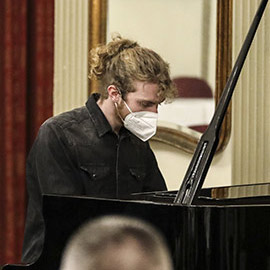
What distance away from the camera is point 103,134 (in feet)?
9.20

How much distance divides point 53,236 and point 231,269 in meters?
0.44

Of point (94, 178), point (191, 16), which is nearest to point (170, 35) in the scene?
point (191, 16)

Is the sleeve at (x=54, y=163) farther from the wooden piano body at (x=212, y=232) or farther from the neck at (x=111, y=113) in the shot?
the wooden piano body at (x=212, y=232)

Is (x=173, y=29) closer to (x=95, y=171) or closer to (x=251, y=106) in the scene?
(x=251, y=106)

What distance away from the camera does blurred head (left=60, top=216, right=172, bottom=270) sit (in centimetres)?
202

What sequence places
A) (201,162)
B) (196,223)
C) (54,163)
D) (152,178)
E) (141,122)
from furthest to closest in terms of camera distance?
(152,178)
(141,122)
(54,163)
(201,162)
(196,223)

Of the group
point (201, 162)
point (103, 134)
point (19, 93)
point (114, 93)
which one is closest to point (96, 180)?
point (103, 134)

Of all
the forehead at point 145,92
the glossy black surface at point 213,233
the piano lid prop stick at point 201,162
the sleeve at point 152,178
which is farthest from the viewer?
the sleeve at point 152,178

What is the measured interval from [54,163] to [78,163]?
0.10 meters

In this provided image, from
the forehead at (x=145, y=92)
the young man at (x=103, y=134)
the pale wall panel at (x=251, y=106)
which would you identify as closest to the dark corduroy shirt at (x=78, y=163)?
the young man at (x=103, y=134)

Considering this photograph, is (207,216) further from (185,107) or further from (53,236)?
(185,107)

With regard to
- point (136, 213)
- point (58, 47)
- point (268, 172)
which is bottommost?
point (268, 172)

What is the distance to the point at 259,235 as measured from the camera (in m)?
1.98

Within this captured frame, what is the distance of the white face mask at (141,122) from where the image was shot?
275 cm
